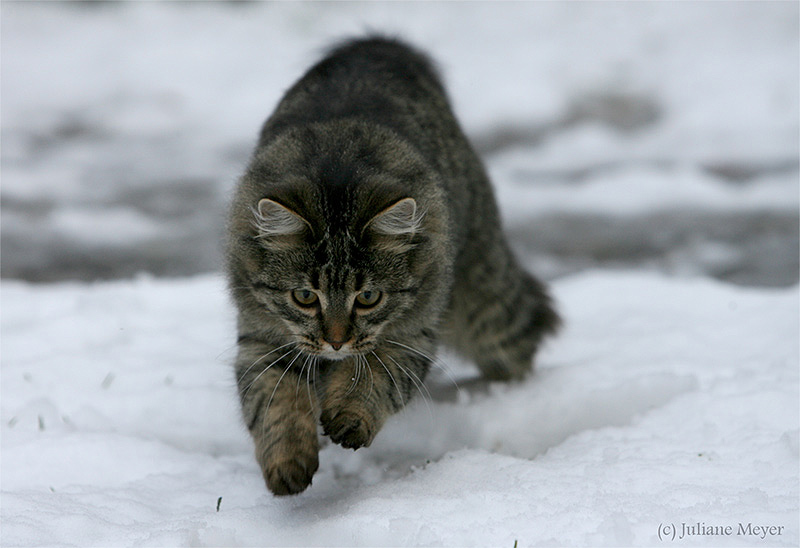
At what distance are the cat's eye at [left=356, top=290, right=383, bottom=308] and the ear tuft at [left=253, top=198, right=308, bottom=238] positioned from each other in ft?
0.90

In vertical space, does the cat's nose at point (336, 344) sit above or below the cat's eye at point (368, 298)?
below

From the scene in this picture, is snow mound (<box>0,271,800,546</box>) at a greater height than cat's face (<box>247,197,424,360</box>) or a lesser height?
lesser

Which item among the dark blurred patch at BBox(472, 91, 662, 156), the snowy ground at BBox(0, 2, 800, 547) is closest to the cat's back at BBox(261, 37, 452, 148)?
the snowy ground at BBox(0, 2, 800, 547)

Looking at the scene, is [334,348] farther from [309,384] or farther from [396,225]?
[396,225]

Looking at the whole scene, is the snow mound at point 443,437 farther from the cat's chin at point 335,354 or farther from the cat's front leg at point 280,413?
the cat's chin at point 335,354

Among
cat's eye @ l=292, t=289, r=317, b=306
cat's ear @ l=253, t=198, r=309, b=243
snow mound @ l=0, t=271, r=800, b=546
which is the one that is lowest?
snow mound @ l=0, t=271, r=800, b=546

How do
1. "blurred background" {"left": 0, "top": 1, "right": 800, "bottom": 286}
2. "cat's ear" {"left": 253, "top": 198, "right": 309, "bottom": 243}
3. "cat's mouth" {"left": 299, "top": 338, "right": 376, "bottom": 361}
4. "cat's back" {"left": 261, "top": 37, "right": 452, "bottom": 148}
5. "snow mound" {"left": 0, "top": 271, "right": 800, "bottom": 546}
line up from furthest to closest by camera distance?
1. "blurred background" {"left": 0, "top": 1, "right": 800, "bottom": 286}
2. "cat's back" {"left": 261, "top": 37, "right": 452, "bottom": 148}
3. "cat's mouth" {"left": 299, "top": 338, "right": 376, "bottom": 361}
4. "cat's ear" {"left": 253, "top": 198, "right": 309, "bottom": 243}
5. "snow mound" {"left": 0, "top": 271, "right": 800, "bottom": 546}

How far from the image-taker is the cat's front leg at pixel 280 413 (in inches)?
89.4

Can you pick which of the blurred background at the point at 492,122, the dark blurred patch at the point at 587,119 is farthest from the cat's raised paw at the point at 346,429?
the dark blurred patch at the point at 587,119

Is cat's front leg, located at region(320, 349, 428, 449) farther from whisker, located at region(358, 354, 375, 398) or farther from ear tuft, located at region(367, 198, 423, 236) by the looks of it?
ear tuft, located at region(367, 198, 423, 236)

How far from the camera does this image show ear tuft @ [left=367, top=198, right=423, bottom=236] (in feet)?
7.86

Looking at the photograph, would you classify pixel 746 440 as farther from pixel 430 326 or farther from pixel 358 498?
pixel 358 498

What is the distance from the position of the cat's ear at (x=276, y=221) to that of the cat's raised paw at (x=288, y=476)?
2.23 ft

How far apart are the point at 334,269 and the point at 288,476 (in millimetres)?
620
